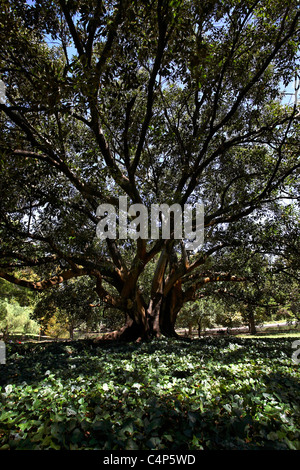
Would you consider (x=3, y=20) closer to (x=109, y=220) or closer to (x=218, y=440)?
(x=109, y=220)

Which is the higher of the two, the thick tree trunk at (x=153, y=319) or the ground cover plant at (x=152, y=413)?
the ground cover plant at (x=152, y=413)

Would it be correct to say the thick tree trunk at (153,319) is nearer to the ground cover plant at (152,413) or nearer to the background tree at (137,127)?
the background tree at (137,127)

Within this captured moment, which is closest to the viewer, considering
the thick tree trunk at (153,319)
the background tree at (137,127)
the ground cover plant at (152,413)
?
the ground cover plant at (152,413)

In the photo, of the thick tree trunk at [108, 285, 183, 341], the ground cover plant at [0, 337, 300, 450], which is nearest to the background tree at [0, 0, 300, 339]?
the thick tree trunk at [108, 285, 183, 341]

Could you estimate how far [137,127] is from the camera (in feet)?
24.8

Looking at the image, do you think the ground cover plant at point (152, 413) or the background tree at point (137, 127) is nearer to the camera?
the ground cover plant at point (152, 413)

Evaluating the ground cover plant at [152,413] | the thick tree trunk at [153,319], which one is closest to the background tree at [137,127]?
the thick tree trunk at [153,319]

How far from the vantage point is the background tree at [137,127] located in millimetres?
4312

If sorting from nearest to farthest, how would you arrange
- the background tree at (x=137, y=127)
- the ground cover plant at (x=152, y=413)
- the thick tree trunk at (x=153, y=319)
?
the ground cover plant at (x=152, y=413) → the background tree at (x=137, y=127) → the thick tree trunk at (x=153, y=319)

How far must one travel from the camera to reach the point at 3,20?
4.23m

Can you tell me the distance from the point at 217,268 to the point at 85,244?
5.72m

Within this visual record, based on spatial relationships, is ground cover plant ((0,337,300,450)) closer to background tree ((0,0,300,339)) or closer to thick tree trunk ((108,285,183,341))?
background tree ((0,0,300,339))

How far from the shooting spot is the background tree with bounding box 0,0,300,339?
4.31 metres
